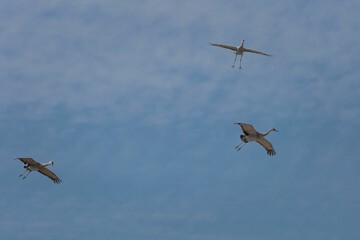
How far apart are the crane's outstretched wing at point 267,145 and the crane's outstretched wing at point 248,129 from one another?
2.31 metres

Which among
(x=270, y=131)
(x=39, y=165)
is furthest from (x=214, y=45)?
(x=39, y=165)

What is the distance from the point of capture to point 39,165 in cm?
12181

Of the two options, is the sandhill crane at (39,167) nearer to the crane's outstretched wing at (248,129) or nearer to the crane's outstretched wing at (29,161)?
the crane's outstretched wing at (29,161)

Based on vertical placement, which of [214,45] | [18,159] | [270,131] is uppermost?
[214,45]

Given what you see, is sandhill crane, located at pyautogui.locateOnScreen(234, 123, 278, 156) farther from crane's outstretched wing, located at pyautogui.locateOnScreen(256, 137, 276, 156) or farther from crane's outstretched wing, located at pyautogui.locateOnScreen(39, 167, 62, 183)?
crane's outstretched wing, located at pyautogui.locateOnScreen(39, 167, 62, 183)

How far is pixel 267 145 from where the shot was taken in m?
112

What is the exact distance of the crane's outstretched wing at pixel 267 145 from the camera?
110 metres

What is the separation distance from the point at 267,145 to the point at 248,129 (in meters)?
5.94

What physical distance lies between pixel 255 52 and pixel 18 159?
1581 inches

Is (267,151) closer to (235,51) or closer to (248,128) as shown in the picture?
(248,128)

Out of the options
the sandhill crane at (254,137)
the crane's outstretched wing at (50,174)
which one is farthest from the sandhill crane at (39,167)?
the sandhill crane at (254,137)

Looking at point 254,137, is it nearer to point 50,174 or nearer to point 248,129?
point 248,129

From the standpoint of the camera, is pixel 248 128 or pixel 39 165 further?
pixel 39 165

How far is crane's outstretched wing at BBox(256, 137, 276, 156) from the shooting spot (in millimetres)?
110400
